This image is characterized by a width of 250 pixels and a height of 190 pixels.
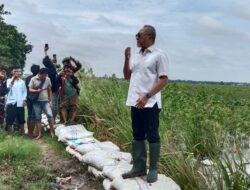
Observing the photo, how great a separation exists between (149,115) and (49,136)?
550 cm

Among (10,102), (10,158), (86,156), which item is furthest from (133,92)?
(10,102)

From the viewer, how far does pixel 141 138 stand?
592cm

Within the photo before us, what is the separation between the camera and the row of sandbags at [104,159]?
5.79 metres

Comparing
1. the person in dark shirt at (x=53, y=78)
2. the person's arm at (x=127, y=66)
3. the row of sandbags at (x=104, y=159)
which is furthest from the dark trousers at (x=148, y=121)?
the person in dark shirt at (x=53, y=78)

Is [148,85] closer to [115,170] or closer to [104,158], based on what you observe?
[115,170]

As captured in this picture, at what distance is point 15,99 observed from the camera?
10875 mm

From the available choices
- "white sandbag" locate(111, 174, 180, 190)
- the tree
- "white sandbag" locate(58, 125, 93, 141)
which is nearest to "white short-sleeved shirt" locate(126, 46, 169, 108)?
"white sandbag" locate(111, 174, 180, 190)

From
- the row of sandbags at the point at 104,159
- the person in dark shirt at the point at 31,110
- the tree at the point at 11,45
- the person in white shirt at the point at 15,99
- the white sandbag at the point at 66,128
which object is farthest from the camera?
the tree at the point at 11,45

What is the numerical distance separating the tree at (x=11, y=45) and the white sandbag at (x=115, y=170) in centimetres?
2760

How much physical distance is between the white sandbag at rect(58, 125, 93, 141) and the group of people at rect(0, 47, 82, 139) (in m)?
0.66

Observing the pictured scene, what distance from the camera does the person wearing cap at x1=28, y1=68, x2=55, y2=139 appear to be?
10.6 metres

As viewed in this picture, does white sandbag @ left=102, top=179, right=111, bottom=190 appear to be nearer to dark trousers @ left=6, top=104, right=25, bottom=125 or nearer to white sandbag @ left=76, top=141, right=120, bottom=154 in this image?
white sandbag @ left=76, top=141, right=120, bottom=154

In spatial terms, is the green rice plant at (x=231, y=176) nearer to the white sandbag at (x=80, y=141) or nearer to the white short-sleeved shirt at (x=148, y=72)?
the white short-sleeved shirt at (x=148, y=72)

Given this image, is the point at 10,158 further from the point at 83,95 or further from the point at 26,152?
the point at 83,95
